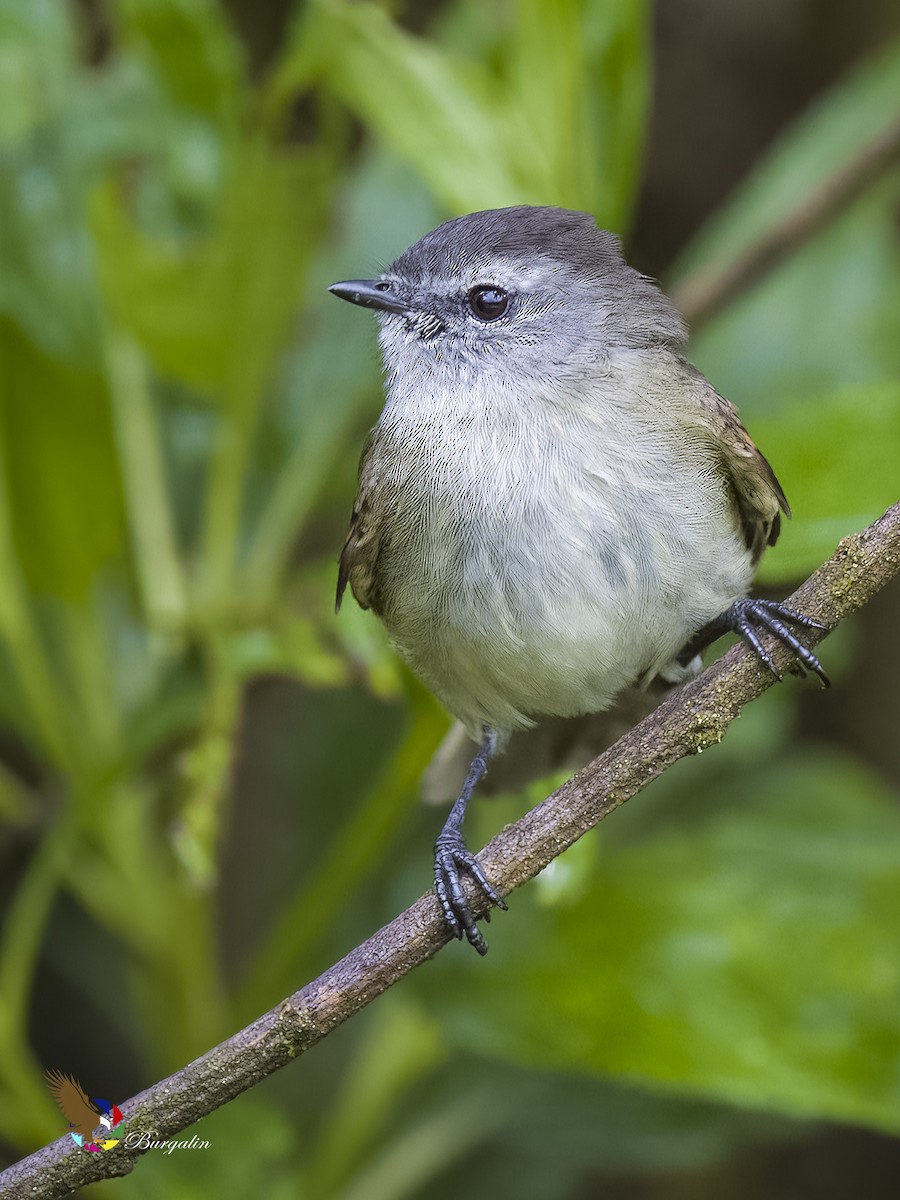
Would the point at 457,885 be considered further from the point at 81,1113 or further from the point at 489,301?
the point at 489,301

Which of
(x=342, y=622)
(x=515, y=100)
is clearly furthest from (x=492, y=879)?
(x=515, y=100)

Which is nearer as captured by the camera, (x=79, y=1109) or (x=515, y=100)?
(x=79, y=1109)

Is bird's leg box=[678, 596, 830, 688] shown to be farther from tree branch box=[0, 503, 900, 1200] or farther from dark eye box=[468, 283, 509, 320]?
dark eye box=[468, 283, 509, 320]

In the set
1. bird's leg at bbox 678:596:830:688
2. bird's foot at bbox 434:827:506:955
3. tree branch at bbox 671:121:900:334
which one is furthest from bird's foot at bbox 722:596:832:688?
tree branch at bbox 671:121:900:334

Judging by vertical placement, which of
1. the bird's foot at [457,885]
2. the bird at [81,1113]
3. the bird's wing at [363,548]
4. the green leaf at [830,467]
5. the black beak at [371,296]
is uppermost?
the black beak at [371,296]

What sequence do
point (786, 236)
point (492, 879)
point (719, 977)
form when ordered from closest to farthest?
1. point (492, 879)
2. point (719, 977)
3. point (786, 236)

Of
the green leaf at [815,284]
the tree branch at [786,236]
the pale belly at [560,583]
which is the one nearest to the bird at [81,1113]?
the pale belly at [560,583]

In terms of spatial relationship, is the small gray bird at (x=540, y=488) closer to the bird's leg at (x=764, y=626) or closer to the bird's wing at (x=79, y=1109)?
the bird's leg at (x=764, y=626)
